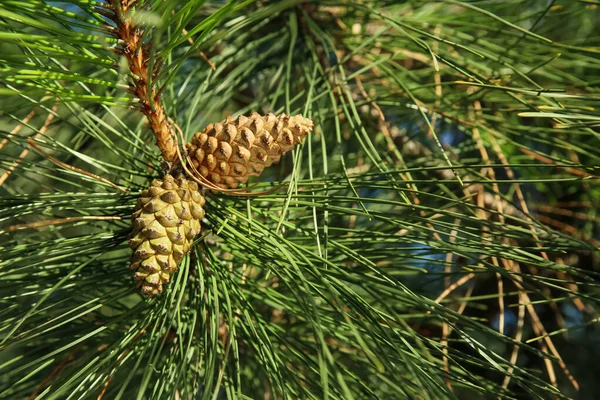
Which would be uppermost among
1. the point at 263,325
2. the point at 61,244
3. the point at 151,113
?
the point at 151,113

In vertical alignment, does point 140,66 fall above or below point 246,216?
above

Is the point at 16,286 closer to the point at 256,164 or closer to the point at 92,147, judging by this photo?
the point at 256,164

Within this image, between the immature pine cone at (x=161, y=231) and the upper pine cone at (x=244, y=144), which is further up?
the upper pine cone at (x=244, y=144)

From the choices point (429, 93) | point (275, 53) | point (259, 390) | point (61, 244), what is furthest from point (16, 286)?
point (429, 93)
